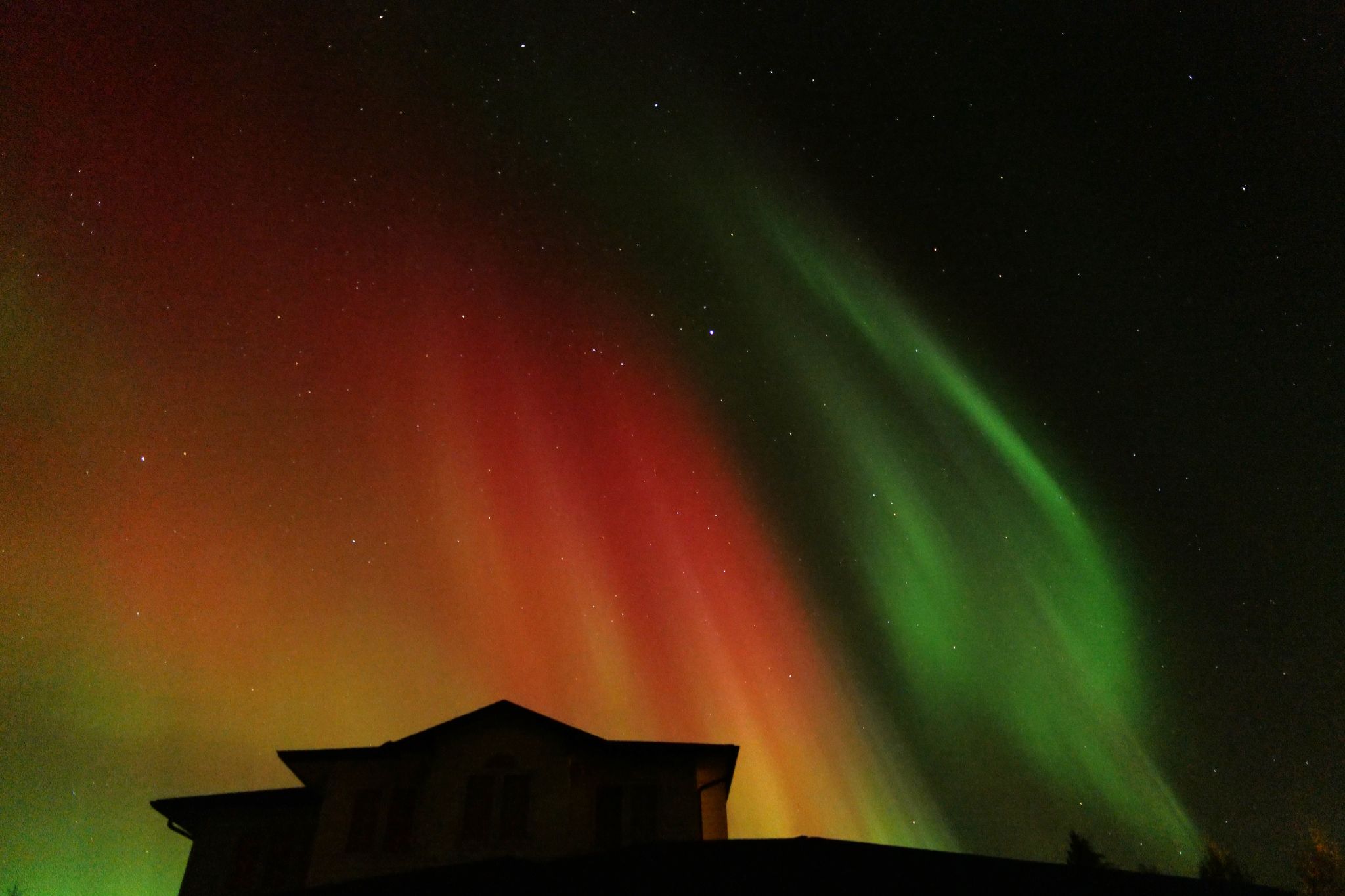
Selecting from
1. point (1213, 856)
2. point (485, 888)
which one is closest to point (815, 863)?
Answer: point (485, 888)

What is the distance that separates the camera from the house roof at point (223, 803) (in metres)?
22.7

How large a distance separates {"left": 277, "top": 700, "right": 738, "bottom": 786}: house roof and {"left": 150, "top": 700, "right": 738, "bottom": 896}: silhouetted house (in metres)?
0.04

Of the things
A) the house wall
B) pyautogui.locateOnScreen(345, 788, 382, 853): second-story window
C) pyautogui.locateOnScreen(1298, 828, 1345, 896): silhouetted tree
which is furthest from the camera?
pyautogui.locateOnScreen(1298, 828, 1345, 896): silhouetted tree

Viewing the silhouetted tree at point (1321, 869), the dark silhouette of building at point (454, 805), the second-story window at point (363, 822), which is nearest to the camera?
the dark silhouette of building at point (454, 805)

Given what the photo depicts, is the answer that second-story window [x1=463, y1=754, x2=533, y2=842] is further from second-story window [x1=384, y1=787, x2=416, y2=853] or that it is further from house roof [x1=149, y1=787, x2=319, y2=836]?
house roof [x1=149, y1=787, x2=319, y2=836]

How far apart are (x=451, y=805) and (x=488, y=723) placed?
2.35 meters

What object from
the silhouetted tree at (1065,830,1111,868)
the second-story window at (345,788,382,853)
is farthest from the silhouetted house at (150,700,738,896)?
the silhouetted tree at (1065,830,1111,868)

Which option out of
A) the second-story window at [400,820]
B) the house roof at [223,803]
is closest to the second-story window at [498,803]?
the second-story window at [400,820]

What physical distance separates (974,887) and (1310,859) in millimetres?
63256

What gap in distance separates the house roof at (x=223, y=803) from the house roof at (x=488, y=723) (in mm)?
781

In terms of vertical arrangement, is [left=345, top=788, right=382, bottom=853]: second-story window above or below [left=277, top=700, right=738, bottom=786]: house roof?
below

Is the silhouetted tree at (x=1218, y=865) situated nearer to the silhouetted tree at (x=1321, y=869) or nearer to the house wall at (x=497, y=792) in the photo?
the silhouetted tree at (x=1321, y=869)

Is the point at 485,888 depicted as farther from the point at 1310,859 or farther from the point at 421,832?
the point at 1310,859

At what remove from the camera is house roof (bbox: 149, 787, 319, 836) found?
892 inches
